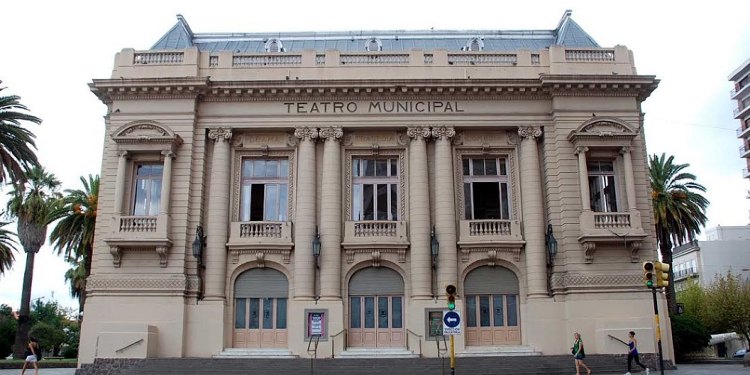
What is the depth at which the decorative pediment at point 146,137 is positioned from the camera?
93.6 feet

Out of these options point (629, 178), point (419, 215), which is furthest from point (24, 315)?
point (629, 178)

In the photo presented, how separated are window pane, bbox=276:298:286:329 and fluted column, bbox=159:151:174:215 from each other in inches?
233

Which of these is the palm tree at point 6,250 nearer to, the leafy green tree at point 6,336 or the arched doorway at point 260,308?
the leafy green tree at point 6,336

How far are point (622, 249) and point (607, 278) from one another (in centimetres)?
139

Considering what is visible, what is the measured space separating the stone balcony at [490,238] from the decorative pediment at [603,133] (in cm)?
435

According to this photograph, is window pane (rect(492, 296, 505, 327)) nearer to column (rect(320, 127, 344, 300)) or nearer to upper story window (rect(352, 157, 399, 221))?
upper story window (rect(352, 157, 399, 221))

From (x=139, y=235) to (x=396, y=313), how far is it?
10.9 m

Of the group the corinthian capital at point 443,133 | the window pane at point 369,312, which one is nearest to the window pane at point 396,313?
the window pane at point 369,312

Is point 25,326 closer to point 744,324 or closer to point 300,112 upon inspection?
point 300,112

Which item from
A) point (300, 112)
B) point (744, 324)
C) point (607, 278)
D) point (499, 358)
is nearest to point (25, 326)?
point (300, 112)

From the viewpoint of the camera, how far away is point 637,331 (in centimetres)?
2636

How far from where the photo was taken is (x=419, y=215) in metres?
28.5

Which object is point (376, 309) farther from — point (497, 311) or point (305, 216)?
point (497, 311)

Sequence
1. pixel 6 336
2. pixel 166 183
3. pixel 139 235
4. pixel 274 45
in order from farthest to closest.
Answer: pixel 6 336
pixel 274 45
pixel 166 183
pixel 139 235
